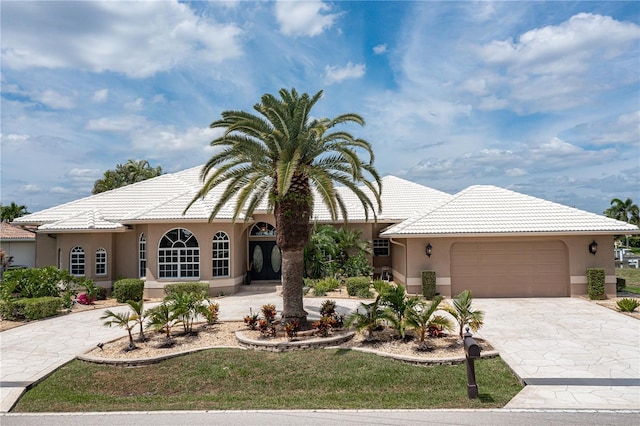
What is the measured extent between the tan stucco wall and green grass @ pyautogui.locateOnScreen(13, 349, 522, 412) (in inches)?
313

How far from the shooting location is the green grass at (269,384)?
7.88m

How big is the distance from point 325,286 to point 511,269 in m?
7.78

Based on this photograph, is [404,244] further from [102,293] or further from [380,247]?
[102,293]

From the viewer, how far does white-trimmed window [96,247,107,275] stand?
2020cm

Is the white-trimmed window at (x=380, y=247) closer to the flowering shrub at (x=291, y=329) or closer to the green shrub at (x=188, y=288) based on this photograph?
the green shrub at (x=188, y=288)

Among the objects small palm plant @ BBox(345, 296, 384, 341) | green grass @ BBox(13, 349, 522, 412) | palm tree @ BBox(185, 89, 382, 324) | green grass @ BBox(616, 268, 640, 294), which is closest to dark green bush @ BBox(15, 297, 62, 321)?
green grass @ BBox(13, 349, 522, 412)

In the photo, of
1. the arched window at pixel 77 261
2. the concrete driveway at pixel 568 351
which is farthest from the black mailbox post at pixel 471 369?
the arched window at pixel 77 261

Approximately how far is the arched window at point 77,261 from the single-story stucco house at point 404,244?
46mm

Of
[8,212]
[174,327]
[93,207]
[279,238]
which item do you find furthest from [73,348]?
[8,212]

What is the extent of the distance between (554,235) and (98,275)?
20025 millimetres

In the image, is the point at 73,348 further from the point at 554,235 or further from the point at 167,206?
the point at 554,235

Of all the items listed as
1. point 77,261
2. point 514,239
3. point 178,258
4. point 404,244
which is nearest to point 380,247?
point 404,244

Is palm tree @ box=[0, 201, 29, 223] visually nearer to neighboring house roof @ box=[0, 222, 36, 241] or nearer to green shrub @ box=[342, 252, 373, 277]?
neighboring house roof @ box=[0, 222, 36, 241]

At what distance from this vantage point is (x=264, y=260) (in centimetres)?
2234
